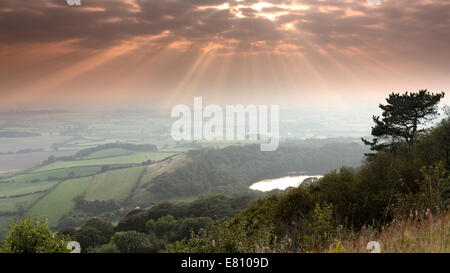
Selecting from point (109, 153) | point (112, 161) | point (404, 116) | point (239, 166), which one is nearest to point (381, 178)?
point (404, 116)

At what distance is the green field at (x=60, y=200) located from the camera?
333 feet

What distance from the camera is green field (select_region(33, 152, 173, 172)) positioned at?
15154 centimetres

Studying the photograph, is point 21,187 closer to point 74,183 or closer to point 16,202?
point 16,202

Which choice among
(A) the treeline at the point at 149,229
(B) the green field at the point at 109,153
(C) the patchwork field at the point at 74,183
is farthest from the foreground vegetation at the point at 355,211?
(B) the green field at the point at 109,153

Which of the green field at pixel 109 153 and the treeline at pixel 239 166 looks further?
the green field at pixel 109 153

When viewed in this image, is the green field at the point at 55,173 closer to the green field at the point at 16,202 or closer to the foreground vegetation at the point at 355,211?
the green field at the point at 16,202

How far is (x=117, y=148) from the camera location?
19262 centimetres

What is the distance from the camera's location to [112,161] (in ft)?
525

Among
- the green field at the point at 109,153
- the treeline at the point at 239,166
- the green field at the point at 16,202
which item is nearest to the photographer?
the green field at the point at 16,202

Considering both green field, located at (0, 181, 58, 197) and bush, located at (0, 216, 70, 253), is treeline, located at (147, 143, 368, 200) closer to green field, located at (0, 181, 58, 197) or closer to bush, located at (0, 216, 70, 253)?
green field, located at (0, 181, 58, 197)

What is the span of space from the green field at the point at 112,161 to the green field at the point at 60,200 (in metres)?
27.2

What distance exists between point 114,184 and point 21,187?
4655cm
